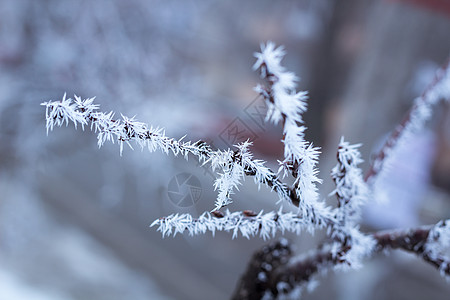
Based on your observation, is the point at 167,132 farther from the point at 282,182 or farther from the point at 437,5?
the point at 282,182

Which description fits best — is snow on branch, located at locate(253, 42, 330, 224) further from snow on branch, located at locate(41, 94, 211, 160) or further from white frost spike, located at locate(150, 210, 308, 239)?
snow on branch, located at locate(41, 94, 211, 160)

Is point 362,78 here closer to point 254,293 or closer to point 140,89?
point 140,89

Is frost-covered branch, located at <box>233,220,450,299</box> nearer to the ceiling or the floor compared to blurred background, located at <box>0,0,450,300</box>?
nearer to the floor

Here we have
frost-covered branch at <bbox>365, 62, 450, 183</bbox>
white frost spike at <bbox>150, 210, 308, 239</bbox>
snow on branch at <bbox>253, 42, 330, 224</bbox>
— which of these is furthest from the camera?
frost-covered branch at <bbox>365, 62, 450, 183</bbox>

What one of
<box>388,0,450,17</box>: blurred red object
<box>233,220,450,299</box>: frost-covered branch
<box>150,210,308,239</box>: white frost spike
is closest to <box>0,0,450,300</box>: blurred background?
<box>388,0,450,17</box>: blurred red object

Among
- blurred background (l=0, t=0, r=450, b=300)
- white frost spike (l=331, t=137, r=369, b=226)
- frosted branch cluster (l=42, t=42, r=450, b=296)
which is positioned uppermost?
blurred background (l=0, t=0, r=450, b=300)

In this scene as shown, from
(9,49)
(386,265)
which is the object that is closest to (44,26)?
(9,49)

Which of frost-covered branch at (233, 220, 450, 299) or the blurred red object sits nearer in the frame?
frost-covered branch at (233, 220, 450, 299)

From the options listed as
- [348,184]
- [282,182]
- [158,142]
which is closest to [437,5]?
[348,184]
